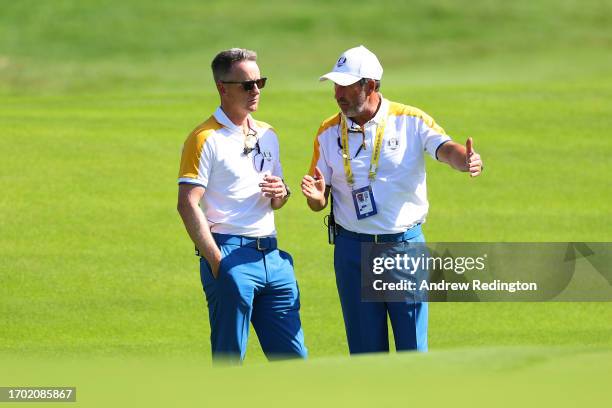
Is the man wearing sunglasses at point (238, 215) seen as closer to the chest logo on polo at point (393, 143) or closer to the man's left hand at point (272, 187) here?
the man's left hand at point (272, 187)

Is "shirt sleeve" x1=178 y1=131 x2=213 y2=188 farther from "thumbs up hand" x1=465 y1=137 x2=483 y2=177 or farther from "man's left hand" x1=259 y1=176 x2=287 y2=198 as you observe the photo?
"thumbs up hand" x1=465 y1=137 x2=483 y2=177

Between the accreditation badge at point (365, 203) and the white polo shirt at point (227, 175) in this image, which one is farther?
the accreditation badge at point (365, 203)

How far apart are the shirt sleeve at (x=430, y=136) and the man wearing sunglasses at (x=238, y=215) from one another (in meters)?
0.75

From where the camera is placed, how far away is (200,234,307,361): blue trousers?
6.28m

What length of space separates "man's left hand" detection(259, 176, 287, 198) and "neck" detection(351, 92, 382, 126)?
22.3 inches

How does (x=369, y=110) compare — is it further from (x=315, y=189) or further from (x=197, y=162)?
(x=197, y=162)

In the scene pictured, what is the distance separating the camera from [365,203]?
643cm

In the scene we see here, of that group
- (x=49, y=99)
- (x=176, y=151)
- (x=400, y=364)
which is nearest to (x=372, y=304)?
(x=400, y=364)

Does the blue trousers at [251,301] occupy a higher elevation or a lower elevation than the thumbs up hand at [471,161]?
lower

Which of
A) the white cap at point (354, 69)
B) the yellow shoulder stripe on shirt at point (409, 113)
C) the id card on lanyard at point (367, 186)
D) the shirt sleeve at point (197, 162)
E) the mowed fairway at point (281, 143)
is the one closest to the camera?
the shirt sleeve at point (197, 162)

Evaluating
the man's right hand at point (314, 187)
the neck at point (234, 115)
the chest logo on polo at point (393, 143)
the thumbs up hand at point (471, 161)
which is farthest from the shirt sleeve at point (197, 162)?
the thumbs up hand at point (471, 161)

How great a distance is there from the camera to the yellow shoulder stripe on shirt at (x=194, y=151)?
620 cm

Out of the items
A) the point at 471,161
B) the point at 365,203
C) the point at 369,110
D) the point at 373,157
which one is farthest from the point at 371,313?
the point at 369,110

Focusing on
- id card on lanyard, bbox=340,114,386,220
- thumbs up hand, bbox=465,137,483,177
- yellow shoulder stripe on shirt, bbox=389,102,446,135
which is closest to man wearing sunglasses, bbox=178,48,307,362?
id card on lanyard, bbox=340,114,386,220
